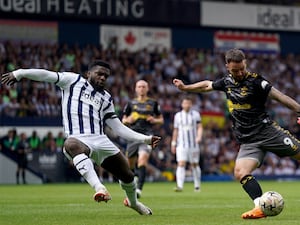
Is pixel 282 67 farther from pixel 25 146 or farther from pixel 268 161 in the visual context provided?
pixel 25 146

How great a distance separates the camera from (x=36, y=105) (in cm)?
3016

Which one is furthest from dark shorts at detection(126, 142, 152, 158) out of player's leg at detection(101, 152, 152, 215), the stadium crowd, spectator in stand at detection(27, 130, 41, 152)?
spectator in stand at detection(27, 130, 41, 152)

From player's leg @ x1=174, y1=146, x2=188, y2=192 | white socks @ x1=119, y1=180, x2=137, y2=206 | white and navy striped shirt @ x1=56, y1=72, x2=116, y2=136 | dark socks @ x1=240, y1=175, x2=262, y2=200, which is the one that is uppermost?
white and navy striped shirt @ x1=56, y1=72, x2=116, y2=136

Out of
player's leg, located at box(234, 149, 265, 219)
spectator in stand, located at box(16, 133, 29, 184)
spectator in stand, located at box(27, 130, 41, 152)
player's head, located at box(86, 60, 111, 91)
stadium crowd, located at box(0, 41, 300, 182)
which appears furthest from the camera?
stadium crowd, located at box(0, 41, 300, 182)

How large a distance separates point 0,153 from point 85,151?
Result: 18612 mm

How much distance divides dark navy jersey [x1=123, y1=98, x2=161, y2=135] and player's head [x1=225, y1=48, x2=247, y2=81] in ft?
24.5

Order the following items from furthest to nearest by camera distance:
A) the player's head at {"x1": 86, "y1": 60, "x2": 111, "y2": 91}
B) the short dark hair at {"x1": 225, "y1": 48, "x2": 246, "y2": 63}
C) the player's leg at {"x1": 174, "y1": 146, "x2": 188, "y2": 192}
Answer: the player's leg at {"x1": 174, "y1": 146, "x2": 188, "y2": 192} → the player's head at {"x1": 86, "y1": 60, "x2": 111, "y2": 91} → the short dark hair at {"x1": 225, "y1": 48, "x2": 246, "y2": 63}

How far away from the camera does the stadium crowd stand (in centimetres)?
2977

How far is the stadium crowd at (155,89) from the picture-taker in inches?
1172

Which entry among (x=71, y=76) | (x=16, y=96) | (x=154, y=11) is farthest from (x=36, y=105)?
(x=71, y=76)

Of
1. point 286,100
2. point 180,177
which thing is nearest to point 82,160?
point 286,100

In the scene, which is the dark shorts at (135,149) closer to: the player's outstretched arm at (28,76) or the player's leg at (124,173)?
the player's leg at (124,173)

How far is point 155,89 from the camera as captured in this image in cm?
3459

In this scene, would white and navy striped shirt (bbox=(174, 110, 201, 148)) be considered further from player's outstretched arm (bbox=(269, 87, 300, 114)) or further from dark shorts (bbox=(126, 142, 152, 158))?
player's outstretched arm (bbox=(269, 87, 300, 114))
